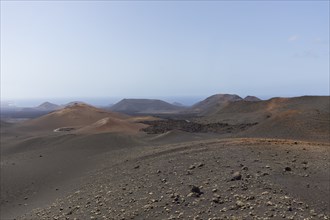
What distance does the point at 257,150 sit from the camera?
39.3 ft

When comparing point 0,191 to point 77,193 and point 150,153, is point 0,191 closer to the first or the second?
point 77,193

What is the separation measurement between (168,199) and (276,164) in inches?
127

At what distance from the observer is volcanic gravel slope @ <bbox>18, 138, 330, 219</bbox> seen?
720cm

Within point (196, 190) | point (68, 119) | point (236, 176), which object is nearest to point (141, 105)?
point (68, 119)

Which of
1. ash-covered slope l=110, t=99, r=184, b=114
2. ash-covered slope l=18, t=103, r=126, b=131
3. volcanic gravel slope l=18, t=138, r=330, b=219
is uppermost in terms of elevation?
ash-covered slope l=110, t=99, r=184, b=114

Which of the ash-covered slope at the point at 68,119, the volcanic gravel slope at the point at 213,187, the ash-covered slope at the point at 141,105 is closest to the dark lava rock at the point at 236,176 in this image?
the volcanic gravel slope at the point at 213,187

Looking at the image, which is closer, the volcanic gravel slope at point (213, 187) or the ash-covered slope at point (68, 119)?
the volcanic gravel slope at point (213, 187)

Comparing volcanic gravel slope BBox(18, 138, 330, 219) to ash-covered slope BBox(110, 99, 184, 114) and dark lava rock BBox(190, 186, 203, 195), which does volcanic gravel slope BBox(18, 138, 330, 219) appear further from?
ash-covered slope BBox(110, 99, 184, 114)

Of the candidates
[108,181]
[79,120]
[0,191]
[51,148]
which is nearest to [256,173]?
[108,181]

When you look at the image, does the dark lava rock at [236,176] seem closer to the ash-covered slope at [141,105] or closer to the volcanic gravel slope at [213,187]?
the volcanic gravel slope at [213,187]

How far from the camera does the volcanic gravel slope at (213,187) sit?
7196 mm

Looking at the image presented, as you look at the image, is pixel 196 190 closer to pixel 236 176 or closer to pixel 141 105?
pixel 236 176

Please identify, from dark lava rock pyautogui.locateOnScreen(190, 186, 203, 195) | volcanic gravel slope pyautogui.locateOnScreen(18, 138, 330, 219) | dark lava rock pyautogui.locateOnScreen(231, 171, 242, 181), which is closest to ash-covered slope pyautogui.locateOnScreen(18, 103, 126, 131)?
volcanic gravel slope pyautogui.locateOnScreen(18, 138, 330, 219)

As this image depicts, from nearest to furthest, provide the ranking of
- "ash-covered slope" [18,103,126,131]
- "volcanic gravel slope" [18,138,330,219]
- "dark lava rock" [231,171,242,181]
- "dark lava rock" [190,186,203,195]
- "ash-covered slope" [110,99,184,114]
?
1. "volcanic gravel slope" [18,138,330,219]
2. "dark lava rock" [190,186,203,195]
3. "dark lava rock" [231,171,242,181]
4. "ash-covered slope" [18,103,126,131]
5. "ash-covered slope" [110,99,184,114]
